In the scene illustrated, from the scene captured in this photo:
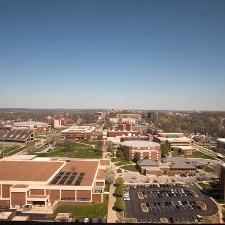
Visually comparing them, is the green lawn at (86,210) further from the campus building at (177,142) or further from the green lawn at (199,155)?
the campus building at (177,142)

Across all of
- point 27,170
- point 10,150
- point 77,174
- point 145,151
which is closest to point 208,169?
point 145,151

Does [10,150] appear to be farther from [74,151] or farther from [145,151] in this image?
[145,151]

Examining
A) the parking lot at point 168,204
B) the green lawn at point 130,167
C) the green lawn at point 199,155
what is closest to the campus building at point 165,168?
the green lawn at point 130,167

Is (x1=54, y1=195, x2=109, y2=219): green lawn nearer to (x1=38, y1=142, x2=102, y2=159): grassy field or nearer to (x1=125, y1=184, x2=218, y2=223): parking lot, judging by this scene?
(x1=125, y1=184, x2=218, y2=223): parking lot

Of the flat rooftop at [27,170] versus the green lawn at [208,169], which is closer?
the flat rooftop at [27,170]

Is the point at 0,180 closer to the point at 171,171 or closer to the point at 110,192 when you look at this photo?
the point at 110,192

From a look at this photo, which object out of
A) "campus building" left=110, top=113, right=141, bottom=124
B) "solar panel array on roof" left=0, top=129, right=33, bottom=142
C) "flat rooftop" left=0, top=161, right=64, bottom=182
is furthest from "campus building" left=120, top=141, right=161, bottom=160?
"campus building" left=110, top=113, right=141, bottom=124
